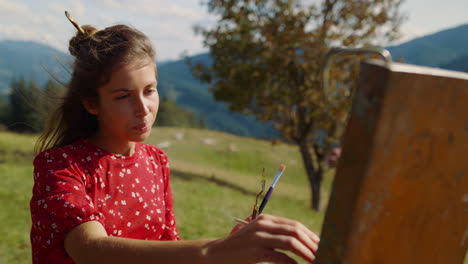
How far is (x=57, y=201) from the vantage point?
1634 millimetres

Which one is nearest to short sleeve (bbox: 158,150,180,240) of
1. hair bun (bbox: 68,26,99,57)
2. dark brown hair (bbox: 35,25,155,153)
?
dark brown hair (bbox: 35,25,155,153)

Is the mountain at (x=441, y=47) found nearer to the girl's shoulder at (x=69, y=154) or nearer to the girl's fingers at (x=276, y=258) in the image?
the girl's shoulder at (x=69, y=154)

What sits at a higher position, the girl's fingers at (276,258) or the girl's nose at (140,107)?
the girl's nose at (140,107)

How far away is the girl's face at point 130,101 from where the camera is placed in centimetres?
195

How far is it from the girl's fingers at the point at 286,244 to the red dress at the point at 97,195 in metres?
0.91

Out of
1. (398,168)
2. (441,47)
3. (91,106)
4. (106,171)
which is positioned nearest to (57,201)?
(106,171)

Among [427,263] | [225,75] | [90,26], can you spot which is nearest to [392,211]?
[427,263]

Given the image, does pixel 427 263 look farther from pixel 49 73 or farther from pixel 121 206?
pixel 49 73

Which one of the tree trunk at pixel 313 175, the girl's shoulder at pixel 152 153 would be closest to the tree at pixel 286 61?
the tree trunk at pixel 313 175

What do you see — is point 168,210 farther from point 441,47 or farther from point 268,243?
point 441,47

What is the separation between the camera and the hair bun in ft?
7.04

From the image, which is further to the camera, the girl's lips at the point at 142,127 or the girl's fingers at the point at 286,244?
the girl's lips at the point at 142,127

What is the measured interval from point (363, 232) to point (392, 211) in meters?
0.10

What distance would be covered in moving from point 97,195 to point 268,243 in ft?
4.02
